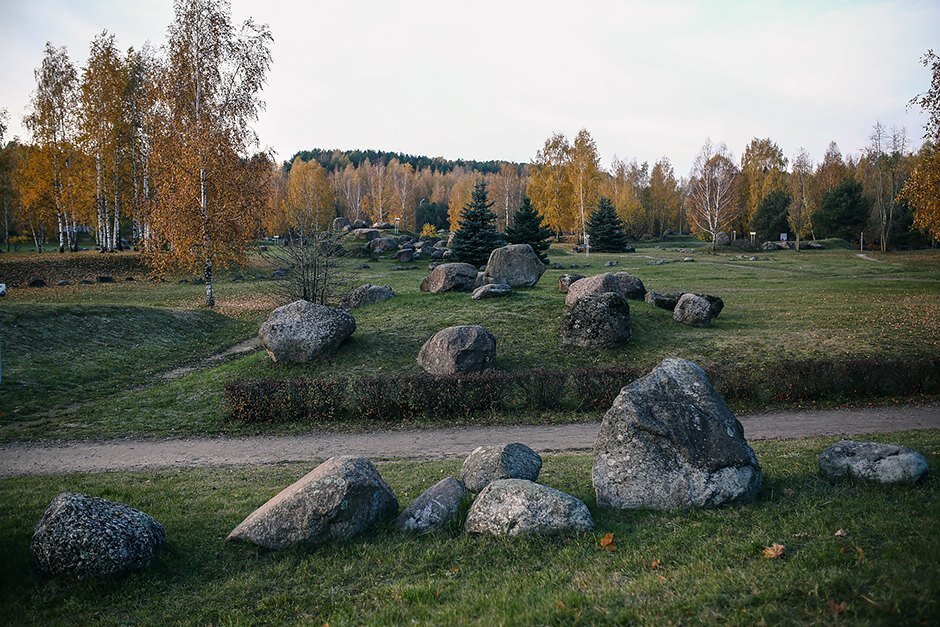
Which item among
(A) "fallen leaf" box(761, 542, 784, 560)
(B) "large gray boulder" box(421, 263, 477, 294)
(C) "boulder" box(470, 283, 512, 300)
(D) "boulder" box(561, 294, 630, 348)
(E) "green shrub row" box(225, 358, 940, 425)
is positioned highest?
(B) "large gray boulder" box(421, 263, 477, 294)

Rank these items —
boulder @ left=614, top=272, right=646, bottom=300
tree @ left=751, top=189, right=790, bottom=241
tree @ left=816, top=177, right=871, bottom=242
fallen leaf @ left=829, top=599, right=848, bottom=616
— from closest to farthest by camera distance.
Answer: fallen leaf @ left=829, top=599, right=848, bottom=616 → boulder @ left=614, top=272, right=646, bottom=300 → tree @ left=816, top=177, right=871, bottom=242 → tree @ left=751, top=189, right=790, bottom=241

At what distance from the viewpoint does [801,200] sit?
72.1 meters

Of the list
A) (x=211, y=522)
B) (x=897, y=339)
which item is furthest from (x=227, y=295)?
(x=897, y=339)

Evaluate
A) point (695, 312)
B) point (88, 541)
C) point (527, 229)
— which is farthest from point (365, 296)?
point (88, 541)

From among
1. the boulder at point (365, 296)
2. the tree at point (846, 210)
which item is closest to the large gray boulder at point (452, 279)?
the boulder at point (365, 296)

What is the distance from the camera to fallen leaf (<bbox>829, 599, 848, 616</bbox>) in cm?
457

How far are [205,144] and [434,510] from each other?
90.8 ft

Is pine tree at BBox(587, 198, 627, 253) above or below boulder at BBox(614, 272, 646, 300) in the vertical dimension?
above

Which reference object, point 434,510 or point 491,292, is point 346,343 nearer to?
point 491,292

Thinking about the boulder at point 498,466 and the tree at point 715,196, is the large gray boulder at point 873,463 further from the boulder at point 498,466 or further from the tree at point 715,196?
the tree at point 715,196

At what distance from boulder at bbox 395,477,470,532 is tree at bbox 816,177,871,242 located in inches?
2741

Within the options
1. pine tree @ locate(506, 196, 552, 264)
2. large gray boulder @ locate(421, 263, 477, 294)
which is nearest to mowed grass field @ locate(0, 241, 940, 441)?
large gray boulder @ locate(421, 263, 477, 294)

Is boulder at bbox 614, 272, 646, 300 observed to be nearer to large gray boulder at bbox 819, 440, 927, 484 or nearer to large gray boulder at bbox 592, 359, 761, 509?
large gray boulder at bbox 592, 359, 761, 509

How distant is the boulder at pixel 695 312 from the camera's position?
22281mm
